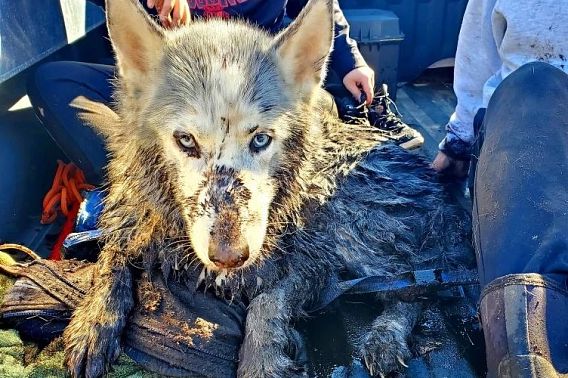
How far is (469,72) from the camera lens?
10.8 feet

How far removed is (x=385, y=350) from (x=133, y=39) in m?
1.76

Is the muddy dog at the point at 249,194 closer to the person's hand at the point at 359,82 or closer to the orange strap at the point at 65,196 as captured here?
the person's hand at the point at 359,82

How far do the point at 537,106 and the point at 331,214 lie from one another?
1.15 meters

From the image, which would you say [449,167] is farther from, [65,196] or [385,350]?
[65,196]

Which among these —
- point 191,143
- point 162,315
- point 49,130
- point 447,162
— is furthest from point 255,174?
point 49,130

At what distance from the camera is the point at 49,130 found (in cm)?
363

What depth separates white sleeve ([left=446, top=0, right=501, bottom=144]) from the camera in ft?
10.0

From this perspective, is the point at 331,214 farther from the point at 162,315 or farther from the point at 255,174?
the point at 162,315

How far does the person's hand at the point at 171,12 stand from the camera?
2.98m

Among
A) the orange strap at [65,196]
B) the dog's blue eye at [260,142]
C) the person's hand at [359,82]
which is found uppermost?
the dog's blue eye at [260,142]

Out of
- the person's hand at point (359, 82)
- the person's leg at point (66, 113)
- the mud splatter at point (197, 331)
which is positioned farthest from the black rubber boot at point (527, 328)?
the person's leg at point (66, 113)

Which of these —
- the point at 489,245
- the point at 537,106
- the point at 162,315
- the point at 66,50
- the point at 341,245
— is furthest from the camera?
the point at 66,50

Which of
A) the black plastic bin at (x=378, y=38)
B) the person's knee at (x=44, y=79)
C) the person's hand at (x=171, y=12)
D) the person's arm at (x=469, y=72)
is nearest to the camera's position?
the person's hand at (x=171, y=12)

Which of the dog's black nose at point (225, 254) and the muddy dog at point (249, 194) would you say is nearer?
the dog's black nose at point (225, 254)
